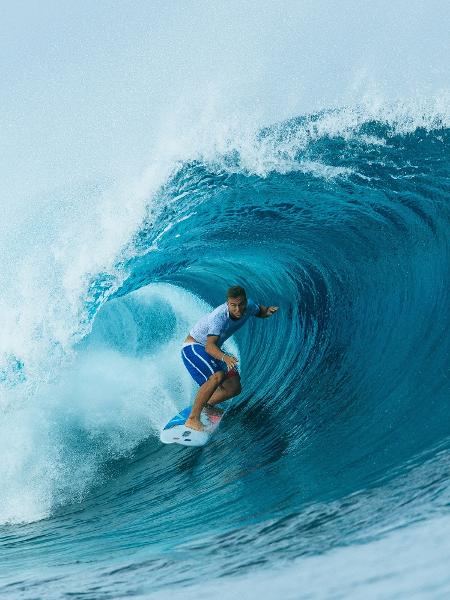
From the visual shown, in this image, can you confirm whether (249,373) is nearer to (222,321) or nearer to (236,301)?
(222,321)

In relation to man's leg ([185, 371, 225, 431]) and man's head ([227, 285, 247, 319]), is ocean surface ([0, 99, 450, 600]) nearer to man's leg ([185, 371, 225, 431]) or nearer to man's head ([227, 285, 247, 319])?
man's leg ([185, 371, 225, 431])

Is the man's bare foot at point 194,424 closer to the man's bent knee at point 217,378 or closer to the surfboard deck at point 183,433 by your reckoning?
the surfboard deck at point 183,433

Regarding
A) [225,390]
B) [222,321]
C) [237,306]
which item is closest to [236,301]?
[237,306]

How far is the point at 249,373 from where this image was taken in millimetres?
8305

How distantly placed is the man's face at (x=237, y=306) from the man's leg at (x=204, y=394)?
1.74 feet

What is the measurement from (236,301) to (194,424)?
46.0 inches

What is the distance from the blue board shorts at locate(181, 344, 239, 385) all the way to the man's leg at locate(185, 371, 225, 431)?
6.6 inches

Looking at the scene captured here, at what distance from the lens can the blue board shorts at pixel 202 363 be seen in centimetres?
617

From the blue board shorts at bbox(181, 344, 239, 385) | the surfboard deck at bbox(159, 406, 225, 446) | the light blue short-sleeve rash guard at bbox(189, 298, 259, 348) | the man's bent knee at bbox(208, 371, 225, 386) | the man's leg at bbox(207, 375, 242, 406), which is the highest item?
the light blue short-sleeve rash guard at bbox(189, 298, 259, 348)

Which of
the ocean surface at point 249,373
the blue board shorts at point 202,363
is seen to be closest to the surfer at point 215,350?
the blue board shorts at point 202,363

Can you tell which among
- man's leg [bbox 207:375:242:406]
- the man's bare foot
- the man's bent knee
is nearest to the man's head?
the man's bent knee

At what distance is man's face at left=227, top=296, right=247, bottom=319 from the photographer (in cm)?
563

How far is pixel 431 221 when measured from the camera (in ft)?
24.6

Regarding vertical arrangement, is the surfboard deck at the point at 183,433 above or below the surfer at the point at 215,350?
below
